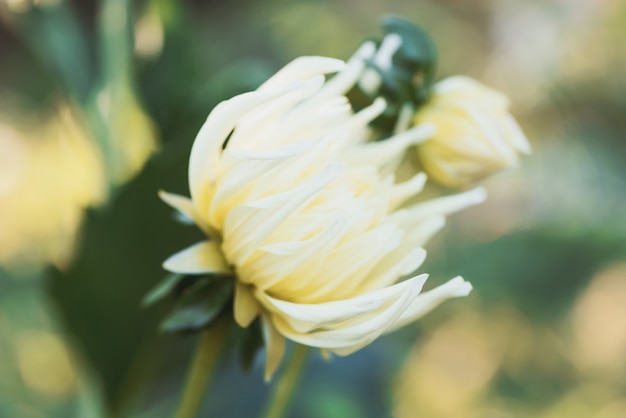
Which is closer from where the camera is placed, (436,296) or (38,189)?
(436,296)

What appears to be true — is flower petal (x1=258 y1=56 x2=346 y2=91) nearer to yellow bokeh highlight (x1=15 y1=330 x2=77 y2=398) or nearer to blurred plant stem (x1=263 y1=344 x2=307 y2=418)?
blurred plant stem (x1=263 y1=344 x2=307 y2=418)

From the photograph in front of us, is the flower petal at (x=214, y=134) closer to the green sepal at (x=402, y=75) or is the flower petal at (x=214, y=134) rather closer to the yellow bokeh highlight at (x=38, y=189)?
the green sepal at (x=402, y=75)

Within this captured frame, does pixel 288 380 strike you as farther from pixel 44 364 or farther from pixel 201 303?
pixel 44 364

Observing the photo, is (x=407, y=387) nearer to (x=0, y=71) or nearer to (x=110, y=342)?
(x=110, y=342)

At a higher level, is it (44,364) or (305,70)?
(305,70)

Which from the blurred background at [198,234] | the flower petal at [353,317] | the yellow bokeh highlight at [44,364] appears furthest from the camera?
the yellow bokeh highlight at [44,364]

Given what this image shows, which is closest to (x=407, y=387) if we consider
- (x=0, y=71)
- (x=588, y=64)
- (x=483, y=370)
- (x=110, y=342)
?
(x=483, y=370)

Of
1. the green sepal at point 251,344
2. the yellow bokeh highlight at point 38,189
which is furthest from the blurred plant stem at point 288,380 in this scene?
the yellow bokeh highlight at point 38,189

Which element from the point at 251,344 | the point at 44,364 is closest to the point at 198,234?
the point at 251,344
